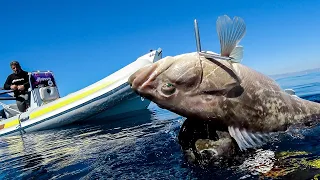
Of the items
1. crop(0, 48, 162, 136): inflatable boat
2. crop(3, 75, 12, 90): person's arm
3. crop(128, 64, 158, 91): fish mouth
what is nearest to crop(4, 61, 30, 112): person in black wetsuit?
crop(3, 75, 12, 90): person's arm

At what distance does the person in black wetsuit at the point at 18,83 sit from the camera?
1186cm

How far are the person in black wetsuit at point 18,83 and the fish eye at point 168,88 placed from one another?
10269mm

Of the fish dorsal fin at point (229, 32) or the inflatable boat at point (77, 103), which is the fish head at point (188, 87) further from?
the inflatable boat at point (77, 103)

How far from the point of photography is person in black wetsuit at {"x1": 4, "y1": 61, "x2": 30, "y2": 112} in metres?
11.9

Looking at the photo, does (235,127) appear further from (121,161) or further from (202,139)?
(121,161)

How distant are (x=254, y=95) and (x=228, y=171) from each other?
35.4 inches

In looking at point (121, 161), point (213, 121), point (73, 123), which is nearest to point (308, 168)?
point (213, 121)

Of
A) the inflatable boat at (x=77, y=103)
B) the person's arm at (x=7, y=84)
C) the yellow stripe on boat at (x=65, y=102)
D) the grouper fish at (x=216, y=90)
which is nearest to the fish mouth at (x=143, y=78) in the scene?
the grouper fish at (x=216, y=90)

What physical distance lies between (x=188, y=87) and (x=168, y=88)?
8.3 inches

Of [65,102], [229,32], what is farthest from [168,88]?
[65,102]

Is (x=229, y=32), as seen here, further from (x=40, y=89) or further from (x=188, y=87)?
(x=40, y=89)

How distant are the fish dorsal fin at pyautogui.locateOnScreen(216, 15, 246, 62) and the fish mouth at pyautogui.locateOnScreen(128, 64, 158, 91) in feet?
2.41

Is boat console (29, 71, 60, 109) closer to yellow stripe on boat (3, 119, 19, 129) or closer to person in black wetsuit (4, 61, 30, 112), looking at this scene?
person in black wetsuit (4, 61, 30, 112)

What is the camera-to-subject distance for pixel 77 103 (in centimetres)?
1130
